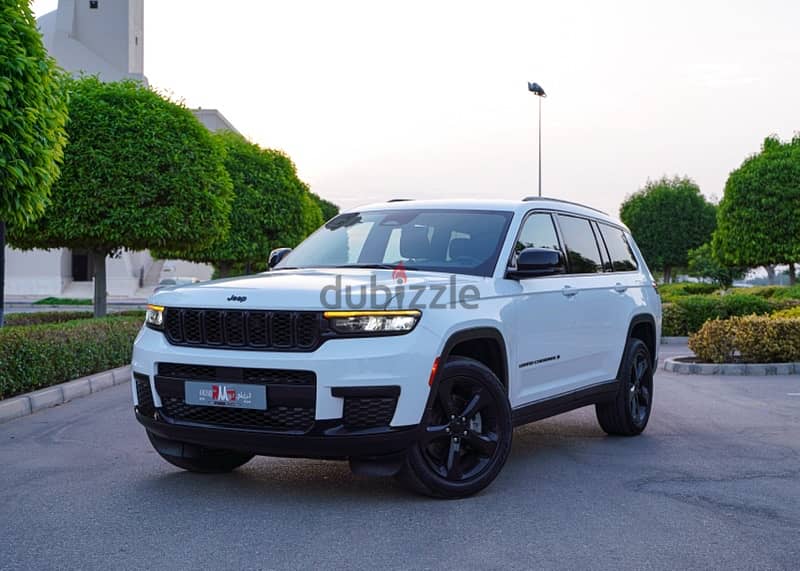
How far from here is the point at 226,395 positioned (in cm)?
544

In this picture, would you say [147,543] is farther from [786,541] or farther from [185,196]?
[185,196]

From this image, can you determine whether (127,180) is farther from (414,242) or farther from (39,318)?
(414,242)

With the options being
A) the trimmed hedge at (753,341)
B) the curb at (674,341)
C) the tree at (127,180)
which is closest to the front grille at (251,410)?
the trimmed hedge at (753,341)

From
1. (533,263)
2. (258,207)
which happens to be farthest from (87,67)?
(533,263)

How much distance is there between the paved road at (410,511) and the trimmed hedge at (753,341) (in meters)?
6.64

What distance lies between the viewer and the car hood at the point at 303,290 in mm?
5359

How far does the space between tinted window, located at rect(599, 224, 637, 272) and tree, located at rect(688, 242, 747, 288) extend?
43610mm

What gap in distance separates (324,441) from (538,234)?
2619mm

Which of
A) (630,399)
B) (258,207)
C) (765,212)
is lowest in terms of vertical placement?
(630,399)

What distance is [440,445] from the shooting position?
5777 millimetres

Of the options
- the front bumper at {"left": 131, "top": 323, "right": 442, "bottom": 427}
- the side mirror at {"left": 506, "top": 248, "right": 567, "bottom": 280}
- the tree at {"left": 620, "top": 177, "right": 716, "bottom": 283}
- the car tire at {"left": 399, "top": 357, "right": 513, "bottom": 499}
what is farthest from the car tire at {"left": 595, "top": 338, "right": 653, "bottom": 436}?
the tree at {"left": 620, "top": 177, "right": 716, "bottom": 283}

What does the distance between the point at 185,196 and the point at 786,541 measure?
17.0 metres

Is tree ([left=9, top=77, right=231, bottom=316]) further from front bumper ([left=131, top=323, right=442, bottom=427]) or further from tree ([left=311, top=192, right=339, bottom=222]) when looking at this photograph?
tree ([left=311, top=192, right=339, bottom=222])

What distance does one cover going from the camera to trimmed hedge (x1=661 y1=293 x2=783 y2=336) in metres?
21.6
